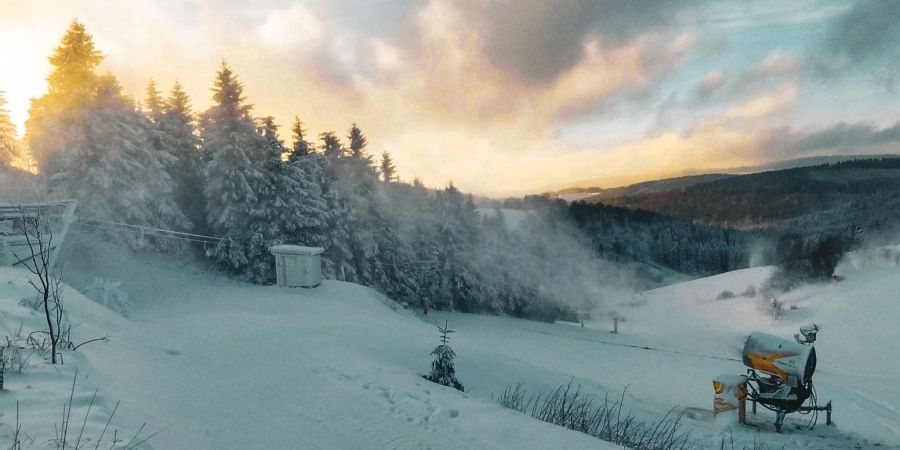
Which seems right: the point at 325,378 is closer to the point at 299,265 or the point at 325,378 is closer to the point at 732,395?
the point at 732,395

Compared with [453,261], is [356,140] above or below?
above

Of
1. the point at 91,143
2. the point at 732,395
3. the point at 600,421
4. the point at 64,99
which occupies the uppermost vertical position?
the point at 64,99

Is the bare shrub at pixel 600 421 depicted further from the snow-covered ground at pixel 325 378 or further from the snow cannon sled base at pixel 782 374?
the snow cannon sled base at pixel 782 374

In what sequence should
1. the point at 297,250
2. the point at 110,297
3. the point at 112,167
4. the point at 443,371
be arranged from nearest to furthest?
the point at 443,371, the point at 110,297, the point at 297,250, the point at 112,167

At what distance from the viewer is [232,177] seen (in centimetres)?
2319

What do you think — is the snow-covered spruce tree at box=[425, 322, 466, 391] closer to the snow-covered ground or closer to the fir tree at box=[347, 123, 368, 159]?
the snow-covered ground

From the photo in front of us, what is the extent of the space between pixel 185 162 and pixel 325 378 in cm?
2499

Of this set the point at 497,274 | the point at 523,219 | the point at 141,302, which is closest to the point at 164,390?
the point at 141,302

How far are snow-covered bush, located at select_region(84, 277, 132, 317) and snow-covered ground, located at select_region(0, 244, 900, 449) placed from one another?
0.63 metres

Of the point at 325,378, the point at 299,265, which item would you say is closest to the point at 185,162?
the point at 299,265

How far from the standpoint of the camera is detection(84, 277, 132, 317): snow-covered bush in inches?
431

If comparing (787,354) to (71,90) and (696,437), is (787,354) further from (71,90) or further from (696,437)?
(71,90)

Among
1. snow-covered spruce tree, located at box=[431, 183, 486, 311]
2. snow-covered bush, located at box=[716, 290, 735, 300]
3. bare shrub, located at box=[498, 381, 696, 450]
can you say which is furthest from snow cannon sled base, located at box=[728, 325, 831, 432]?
snow-covered bush, located at box=[716, 290, 735, 300]

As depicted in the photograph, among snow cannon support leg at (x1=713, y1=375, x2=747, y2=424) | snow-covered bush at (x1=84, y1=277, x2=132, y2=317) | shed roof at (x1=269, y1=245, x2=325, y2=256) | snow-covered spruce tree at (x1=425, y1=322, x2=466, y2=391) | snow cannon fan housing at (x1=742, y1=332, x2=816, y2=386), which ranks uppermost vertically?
shed roof at (x1=269, y1=245, x2=325, y2=256)
